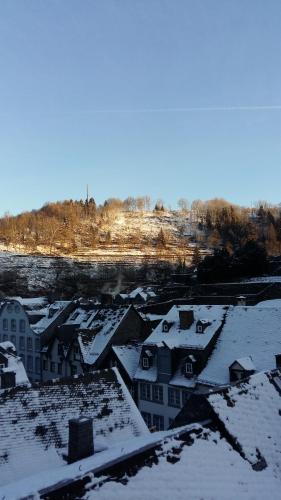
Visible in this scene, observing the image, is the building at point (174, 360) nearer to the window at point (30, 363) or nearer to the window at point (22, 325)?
the window at point (30, 363)

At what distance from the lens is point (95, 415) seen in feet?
60.2

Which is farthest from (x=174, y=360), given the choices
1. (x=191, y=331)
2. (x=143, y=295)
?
(x=143, y=295)

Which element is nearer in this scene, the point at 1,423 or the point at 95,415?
the point at 1,423

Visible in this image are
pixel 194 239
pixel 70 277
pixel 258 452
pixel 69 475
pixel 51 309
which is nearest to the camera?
pixel 69 475

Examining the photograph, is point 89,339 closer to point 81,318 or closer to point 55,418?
point 81,318

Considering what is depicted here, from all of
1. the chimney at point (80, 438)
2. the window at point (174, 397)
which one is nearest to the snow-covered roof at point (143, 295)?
the window at point (174, 397)

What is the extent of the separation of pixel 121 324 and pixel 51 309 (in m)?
14.6

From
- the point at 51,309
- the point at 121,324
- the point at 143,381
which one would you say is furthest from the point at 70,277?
the point at 143,381

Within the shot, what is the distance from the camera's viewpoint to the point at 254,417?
47.8 feet

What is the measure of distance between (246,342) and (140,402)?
8.46 m

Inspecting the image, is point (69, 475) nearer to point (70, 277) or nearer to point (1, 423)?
point (1, 423)

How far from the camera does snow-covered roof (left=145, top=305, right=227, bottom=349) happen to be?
98.5 feet

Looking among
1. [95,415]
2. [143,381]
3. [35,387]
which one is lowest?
[143,381]

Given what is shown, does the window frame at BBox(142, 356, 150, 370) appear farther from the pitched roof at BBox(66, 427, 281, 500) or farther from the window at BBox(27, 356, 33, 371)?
the window at BBox(27, 356, 33, 371)
